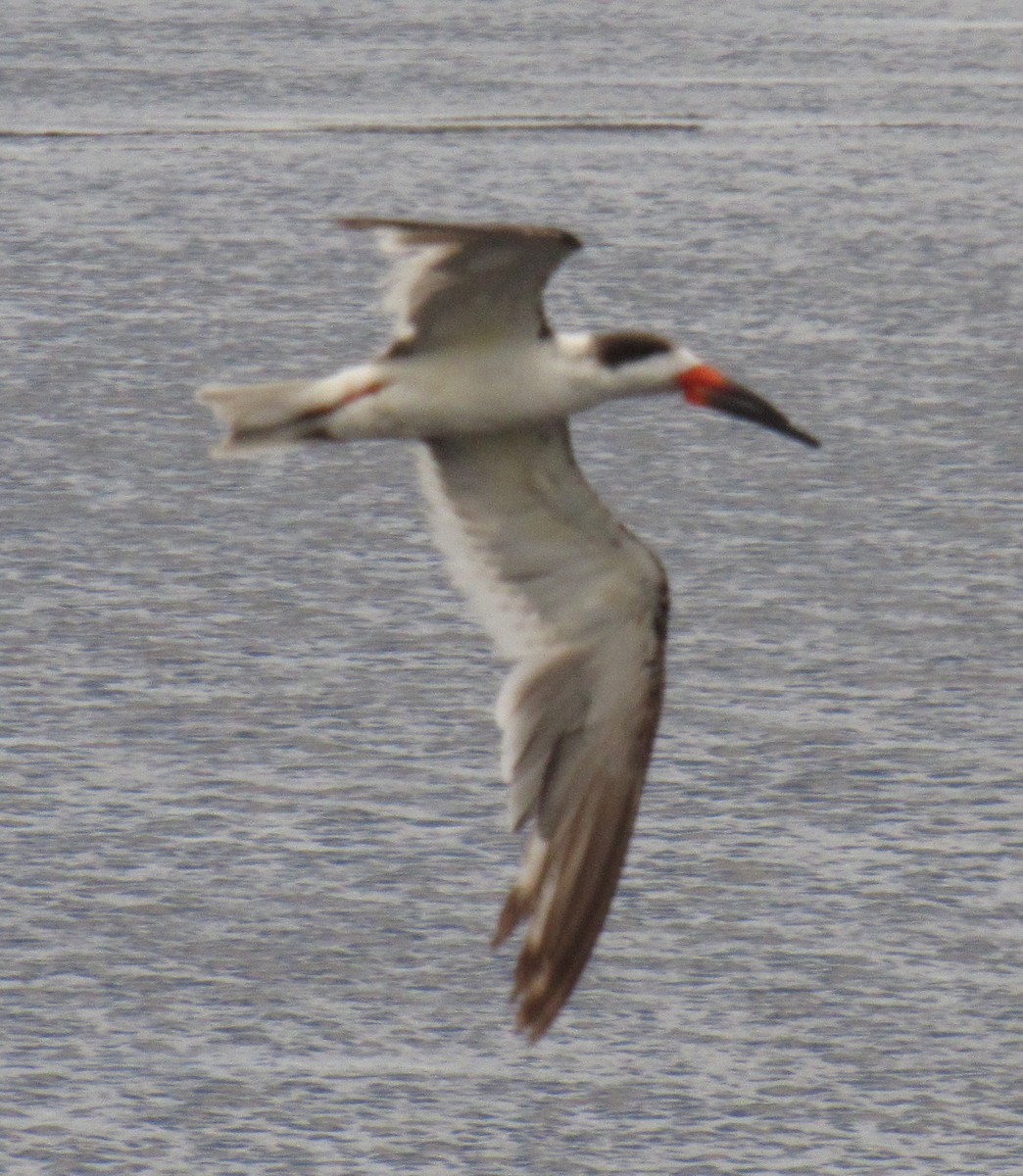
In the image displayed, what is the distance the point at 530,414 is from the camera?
5383mm

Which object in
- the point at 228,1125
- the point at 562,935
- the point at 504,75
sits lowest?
the point at 504,75

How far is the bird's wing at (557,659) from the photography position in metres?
5.69

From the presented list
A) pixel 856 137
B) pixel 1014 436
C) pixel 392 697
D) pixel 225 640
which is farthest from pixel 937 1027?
pixel 856 137

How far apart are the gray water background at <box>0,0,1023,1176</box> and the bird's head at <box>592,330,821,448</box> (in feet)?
4.14

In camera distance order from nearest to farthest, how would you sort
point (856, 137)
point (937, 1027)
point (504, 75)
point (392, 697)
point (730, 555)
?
1. point (937, 1027)
2. point (392, 697)
3. point (730, 555)
4. point (856, 137)
5. point (504, 75)

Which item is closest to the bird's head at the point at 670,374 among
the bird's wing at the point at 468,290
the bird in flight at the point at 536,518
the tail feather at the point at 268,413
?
the bird in flight at the point at 536,518

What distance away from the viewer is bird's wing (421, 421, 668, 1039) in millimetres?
5691

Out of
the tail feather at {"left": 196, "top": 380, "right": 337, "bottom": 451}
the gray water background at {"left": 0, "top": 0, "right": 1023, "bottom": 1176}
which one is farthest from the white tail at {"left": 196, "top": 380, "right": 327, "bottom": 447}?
the gray water background at {"left": 0, "top": 0, "right": 1023, "bottom": 1176}

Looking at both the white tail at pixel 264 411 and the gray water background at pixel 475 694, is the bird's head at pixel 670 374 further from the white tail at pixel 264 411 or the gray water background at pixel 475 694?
the gray water background at pixel 475 694

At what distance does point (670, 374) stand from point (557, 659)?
664 millimetres

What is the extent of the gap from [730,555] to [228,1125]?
358cm

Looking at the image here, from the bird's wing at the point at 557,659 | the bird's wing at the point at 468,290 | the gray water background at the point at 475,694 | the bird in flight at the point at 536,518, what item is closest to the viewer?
the bird's wing at the point at 468,290

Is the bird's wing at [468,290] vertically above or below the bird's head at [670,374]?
above

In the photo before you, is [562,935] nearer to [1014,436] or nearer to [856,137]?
[1014,436]
